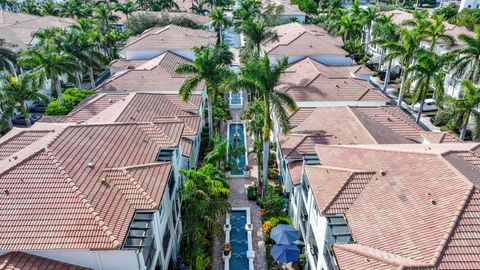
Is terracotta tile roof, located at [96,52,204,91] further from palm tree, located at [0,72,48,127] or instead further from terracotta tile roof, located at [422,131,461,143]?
terracotta tile roof, located at [422,131,461,143]

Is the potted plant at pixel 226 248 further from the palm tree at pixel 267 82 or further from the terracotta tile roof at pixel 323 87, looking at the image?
the terracotta tile roof at pixel 323 87

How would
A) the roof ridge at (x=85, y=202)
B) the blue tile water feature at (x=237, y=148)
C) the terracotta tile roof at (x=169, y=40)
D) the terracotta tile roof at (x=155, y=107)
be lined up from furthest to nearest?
the terracotta tile roof at (x=169, y=40) → the blue tile water feature at (x=237, y=148) → the terracotta tile roof at (x=155, y=107) → the roof ridge at (x=85, y=202)

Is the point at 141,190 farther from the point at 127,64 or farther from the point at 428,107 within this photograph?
the point at 428,107

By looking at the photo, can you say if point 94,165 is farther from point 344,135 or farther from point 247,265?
point 344,135

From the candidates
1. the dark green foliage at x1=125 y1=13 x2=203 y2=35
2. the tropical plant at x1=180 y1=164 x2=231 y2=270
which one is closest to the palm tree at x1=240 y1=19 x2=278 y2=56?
the dark green foliage at x1=125 y1=13 x2=203 y2=35

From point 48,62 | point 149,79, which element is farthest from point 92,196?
point 48,62

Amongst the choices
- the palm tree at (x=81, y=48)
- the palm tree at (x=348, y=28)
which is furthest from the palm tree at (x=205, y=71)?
the palm tree at (x=348, y=28)
